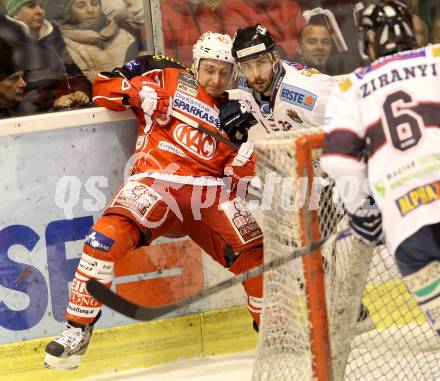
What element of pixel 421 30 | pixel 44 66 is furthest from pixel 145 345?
pixel 421 30

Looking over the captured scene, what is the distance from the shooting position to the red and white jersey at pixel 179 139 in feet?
12.2

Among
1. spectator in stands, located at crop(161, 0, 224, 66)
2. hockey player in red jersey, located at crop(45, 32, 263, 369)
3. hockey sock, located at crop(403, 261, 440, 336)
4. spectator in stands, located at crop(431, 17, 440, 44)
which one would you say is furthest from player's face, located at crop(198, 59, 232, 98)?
hockey sock, located at crop(403, 261, 440, 336)

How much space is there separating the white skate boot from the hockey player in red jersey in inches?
2.0

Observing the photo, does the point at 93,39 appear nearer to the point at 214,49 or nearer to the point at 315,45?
the point at 214,49

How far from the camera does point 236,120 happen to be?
370 centimetres

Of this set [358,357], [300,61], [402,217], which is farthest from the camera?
[300,61]

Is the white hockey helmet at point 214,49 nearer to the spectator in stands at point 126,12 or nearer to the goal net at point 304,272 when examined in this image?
the spectator in stands at point 126,12

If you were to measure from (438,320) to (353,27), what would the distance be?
7.47ft

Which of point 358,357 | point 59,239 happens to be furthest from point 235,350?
point 59,239

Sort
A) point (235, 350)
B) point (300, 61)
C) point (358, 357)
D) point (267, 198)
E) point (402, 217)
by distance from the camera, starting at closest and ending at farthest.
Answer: point (402, 217) < point (267, 198) < point (358, 357) < point (235, 350) < point (300, 61)

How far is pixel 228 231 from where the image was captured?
3.70 m

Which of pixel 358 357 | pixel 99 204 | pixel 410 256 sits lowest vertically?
pixel 358 357

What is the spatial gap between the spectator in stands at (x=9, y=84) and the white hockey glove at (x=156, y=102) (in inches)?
24.4

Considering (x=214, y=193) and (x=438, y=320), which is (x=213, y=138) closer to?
(x=214, y=193)
